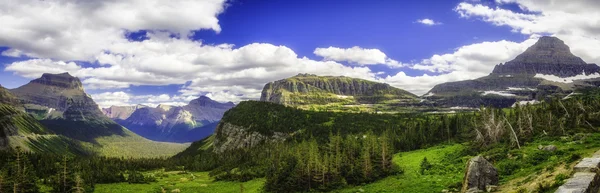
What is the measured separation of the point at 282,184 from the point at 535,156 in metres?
55.5

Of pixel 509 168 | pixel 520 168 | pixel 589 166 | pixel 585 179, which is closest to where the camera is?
pixel 585 179

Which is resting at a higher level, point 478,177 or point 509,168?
point 478,177

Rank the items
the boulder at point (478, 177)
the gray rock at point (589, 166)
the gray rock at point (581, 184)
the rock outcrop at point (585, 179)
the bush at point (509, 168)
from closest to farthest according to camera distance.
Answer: the gray rock at point (581, 184) < the rock outcrop at point (585, 179) < the gray rock at point (589, 166) < the boulder at point (478, 177) < the bush at point (509, 168)

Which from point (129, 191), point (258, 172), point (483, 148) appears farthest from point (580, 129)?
point (129, 191)

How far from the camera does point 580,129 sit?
8219 centimetres

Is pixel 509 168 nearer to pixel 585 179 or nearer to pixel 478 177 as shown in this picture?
pixel 478 177

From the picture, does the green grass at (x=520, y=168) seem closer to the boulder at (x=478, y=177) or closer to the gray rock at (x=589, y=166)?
the gray rock at (x=589, y=166)

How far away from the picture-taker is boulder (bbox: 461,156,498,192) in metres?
43.6

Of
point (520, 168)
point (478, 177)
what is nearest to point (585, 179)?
point (478, 177)

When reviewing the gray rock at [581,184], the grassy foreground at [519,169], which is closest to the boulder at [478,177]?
the grassy foreground at [519,169]

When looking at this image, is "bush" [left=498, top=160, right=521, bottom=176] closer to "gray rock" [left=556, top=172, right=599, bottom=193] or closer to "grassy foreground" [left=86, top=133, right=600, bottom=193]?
"grassy foreground" [left=86, top=133, right=600, bottom=193]

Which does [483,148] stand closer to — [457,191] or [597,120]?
[597,120]

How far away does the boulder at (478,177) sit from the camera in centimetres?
4359

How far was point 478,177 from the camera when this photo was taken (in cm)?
4388
